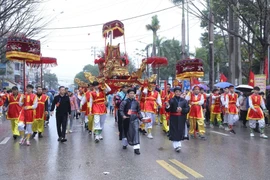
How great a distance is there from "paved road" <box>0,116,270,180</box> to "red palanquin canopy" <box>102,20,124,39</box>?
747cm

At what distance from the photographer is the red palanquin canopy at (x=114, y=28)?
56.8ft

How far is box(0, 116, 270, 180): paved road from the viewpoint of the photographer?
21.5 ft

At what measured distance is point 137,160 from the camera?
788 cm

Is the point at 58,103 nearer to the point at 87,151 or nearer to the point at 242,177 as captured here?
the point at 87,151

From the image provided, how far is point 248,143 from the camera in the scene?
10.5 metres

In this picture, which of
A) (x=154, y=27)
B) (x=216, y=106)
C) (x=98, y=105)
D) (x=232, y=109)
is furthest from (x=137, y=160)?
(x=154, y=27)

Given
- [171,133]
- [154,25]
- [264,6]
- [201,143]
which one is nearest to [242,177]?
[171,133]

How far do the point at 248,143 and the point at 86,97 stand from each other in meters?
5.00

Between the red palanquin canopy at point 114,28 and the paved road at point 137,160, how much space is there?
7.47 metres

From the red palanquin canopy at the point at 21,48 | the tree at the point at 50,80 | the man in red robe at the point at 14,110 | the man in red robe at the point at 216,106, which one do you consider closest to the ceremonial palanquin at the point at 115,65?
the man in red robe at the point at 216,106

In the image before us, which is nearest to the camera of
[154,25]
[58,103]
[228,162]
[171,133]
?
[228,162]

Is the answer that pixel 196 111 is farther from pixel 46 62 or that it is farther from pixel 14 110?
pixel 46 62

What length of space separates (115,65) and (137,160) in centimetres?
921

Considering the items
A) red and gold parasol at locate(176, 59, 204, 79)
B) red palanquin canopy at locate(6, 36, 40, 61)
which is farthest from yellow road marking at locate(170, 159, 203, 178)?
red palanquin canopy at locate(6, 36, 40, 61)
